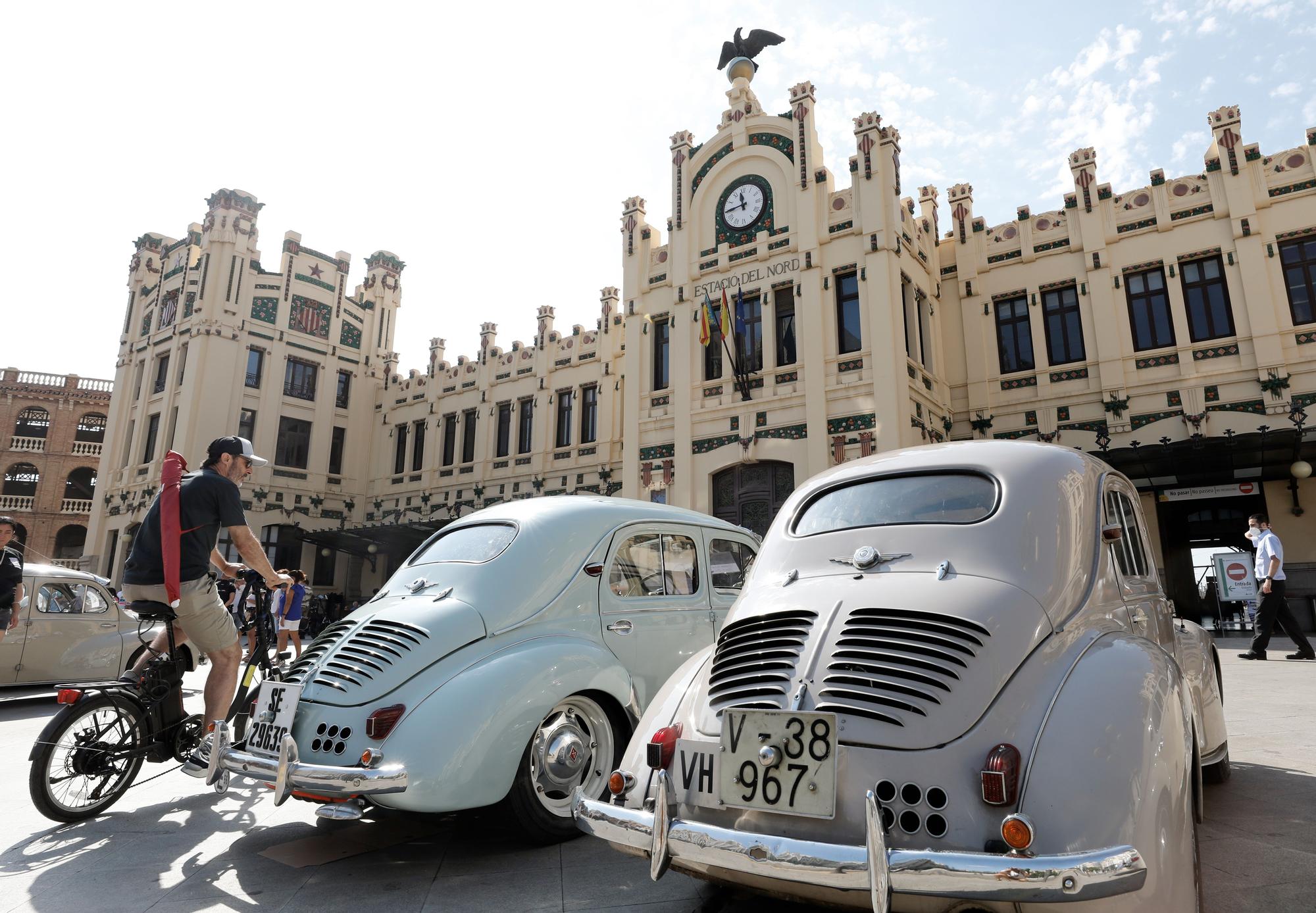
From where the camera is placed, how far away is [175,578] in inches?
160

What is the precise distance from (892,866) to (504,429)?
22.7m

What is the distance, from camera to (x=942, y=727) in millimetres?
2236

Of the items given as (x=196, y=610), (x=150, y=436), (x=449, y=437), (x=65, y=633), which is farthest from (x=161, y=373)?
(x=196, y=610)

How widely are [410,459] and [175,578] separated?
22.9m

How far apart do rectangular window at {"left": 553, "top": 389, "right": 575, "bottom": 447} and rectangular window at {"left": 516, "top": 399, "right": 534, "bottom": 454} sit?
3.38 ft

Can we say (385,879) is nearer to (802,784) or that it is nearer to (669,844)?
(669,844)

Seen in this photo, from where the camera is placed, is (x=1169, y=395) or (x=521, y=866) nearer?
(x=521, y=866)

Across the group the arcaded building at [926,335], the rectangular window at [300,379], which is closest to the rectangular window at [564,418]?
the arcaded building at [926,335]

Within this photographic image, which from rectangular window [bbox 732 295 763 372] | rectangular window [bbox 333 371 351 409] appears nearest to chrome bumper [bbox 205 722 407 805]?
rectangular window [bbox 732 295 763 372]

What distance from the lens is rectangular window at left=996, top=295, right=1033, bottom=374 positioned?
52.3ft

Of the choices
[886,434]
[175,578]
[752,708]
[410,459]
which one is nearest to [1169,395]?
[886,434]

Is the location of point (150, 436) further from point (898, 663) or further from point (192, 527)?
point (898, 663)

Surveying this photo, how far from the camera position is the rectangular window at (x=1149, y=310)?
571 inches

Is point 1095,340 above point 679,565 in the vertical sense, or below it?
above
